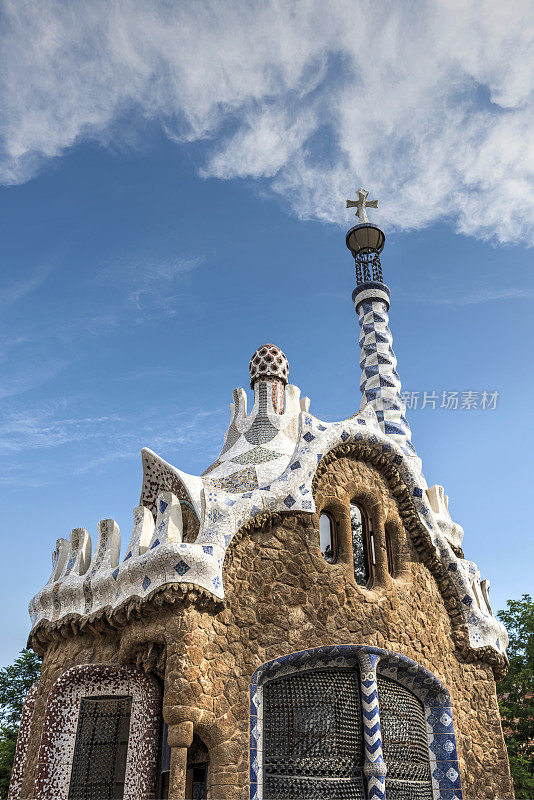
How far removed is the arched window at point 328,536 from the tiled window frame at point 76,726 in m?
2.11

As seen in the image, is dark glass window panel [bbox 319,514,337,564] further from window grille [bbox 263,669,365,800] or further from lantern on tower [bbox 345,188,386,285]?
lantern on tower [bbox 345,188,386,285]

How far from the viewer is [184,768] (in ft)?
16.9

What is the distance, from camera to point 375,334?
424 inches

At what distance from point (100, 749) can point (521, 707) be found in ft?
30.6

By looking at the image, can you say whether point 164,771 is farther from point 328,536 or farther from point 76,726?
point 328,536

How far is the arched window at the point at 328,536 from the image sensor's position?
6875mm

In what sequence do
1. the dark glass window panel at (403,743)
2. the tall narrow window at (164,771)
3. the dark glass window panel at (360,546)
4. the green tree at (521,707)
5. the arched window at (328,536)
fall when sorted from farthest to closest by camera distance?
the green tree at (521,707)
the dark glass window panel at (360,546)
the arched window at (328,536)
the dark glass window panel at (403,743)
the tall narrow window at (164,771)

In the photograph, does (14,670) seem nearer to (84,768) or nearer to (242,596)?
(84,768)

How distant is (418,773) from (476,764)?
929mm

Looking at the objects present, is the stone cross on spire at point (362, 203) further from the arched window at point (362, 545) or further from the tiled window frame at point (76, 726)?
the tiled window frame at point (76, 726)

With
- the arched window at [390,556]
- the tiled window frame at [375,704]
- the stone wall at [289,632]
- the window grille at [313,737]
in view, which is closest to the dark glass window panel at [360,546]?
the stone wall at [289,632]

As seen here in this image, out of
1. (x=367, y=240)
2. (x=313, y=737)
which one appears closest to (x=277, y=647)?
(x=313, y=737)

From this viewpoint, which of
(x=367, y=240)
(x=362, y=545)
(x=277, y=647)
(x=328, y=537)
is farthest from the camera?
(x=367, y=240)

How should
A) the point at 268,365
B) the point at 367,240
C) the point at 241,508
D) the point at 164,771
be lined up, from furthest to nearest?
the point at 367,240 → the point at 268,365 → the point at 241,508 → the point at 164,771
